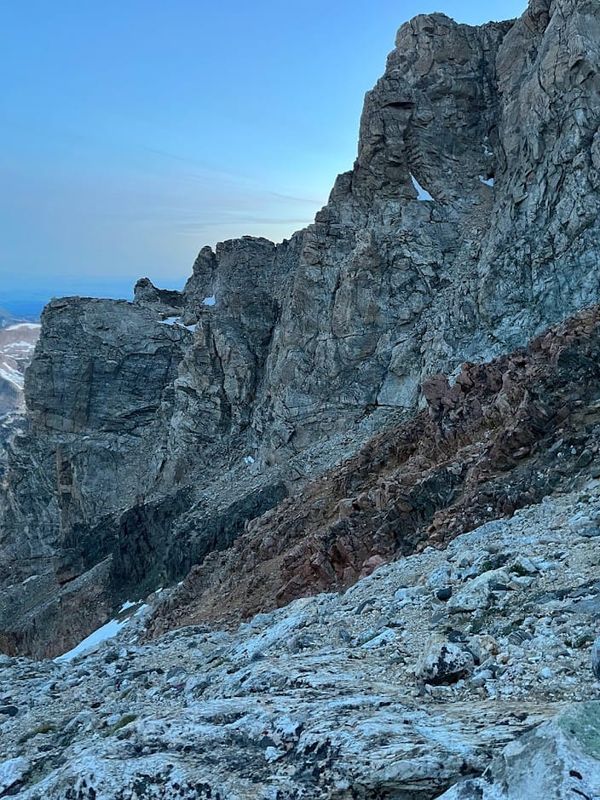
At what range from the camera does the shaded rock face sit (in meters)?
31.2

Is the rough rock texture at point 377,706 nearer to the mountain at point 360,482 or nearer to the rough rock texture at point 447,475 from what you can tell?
the mountain at point 360,482

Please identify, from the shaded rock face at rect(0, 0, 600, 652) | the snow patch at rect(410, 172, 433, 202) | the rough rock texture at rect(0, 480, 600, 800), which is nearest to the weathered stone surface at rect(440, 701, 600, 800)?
the rough rock texture at rect(0, 480, 600, 800)

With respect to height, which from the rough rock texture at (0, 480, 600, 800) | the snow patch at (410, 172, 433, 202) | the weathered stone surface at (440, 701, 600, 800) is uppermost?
the snow patch at (410, 172, 433, 202)

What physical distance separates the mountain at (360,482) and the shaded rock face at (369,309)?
0.20 m

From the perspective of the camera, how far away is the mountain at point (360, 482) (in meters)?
6.16

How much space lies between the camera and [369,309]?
39.2 metres

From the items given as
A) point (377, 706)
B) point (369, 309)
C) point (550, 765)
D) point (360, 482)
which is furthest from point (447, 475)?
point (369, 309)

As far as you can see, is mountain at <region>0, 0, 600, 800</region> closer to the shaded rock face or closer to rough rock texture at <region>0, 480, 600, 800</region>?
rough rock texture at <region>0, 480, 600, 800</region>

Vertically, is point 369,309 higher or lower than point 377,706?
higher

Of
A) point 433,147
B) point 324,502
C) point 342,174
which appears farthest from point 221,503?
point 433,147

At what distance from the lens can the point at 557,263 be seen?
99.7 ft

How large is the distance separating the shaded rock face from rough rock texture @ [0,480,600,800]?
14.1ft

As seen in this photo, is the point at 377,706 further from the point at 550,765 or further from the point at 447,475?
the point at 447,475

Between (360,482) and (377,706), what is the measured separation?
17416 mm
